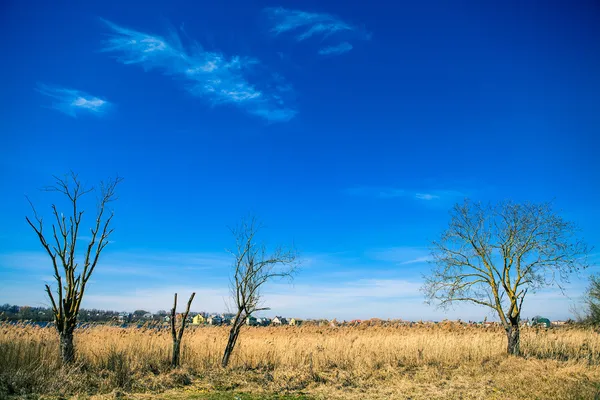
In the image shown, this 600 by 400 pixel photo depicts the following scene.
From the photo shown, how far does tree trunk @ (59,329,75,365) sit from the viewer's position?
10.4 metres

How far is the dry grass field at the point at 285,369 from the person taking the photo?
381 inches

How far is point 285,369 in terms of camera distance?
1316cm

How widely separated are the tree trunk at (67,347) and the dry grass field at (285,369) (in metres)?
0.27

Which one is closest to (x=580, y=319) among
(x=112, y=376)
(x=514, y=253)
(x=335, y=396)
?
(x=514, y=253)

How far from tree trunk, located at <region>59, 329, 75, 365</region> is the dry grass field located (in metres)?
0.27

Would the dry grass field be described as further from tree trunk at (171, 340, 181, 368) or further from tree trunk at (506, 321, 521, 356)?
tree trunk at (506, 321, 521, 356)

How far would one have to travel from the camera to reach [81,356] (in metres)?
11.3

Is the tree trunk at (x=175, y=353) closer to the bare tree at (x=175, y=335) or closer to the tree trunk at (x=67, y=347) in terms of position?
the bare tree at (x=175, y=335)

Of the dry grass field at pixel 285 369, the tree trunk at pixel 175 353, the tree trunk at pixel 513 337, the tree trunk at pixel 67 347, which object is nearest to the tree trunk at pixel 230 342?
the dry grass field at pixel 285 369

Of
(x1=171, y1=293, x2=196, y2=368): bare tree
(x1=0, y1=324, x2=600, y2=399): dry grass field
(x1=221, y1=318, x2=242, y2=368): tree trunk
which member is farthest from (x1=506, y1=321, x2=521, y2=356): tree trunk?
(x1=171, y1=293, x2=196, y2=368): bare tree

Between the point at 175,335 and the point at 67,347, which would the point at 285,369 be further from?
the point at 67,347

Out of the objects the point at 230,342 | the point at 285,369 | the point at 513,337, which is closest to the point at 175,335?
the point at 230,342

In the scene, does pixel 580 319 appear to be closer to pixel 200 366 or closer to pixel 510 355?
pixel 510 355

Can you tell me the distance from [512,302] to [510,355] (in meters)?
2.32
